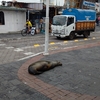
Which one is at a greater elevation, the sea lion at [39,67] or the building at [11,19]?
the building at [11,19]

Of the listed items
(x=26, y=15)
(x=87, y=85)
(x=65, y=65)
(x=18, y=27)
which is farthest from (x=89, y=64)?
(x=26, y=15)

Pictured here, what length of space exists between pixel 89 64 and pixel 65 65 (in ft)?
3.71

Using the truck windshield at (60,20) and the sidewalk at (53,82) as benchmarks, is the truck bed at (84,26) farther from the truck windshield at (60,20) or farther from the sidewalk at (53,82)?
the sidewalk at (53,82)

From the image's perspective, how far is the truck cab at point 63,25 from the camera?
1673 cm

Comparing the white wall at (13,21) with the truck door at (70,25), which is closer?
the truck door at (70,25)

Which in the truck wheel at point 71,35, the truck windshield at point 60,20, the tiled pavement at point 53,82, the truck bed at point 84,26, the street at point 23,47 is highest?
the truck windshield at point 60,20

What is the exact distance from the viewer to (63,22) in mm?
16734

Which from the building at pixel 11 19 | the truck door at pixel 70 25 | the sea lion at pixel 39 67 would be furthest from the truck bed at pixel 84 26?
the sea lion at pixel 39 67

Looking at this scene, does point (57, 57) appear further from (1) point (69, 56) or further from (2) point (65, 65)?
(2) point (65, 65)

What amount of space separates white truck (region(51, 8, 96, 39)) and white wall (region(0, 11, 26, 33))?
6.41 meters

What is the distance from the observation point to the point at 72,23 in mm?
17375

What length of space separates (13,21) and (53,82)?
17.1 m

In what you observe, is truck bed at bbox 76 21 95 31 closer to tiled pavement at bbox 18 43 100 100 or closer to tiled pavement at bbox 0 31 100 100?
A: tiled pavement at bbox 18 43 100 100

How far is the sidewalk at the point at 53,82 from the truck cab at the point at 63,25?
897 cm
